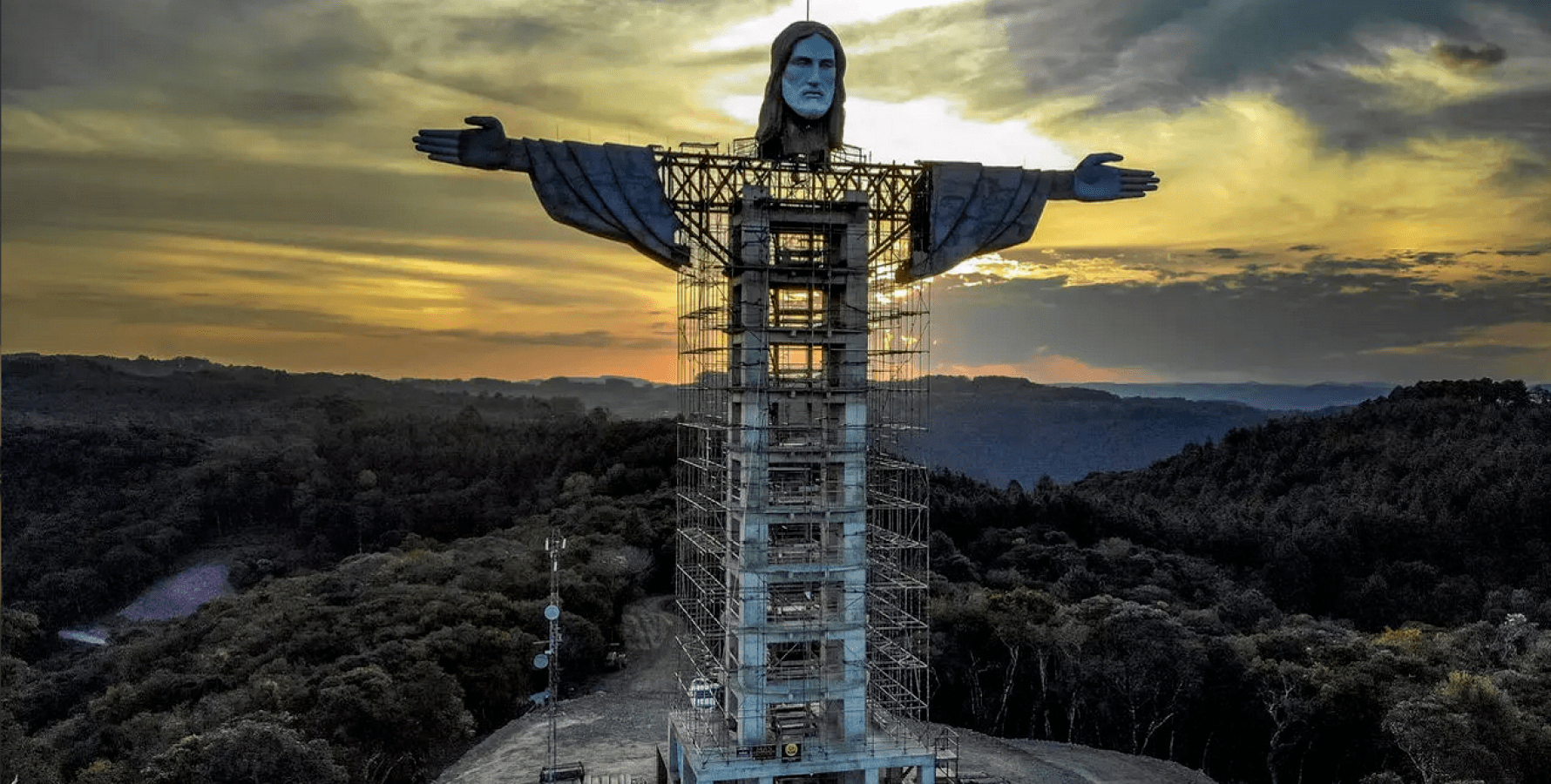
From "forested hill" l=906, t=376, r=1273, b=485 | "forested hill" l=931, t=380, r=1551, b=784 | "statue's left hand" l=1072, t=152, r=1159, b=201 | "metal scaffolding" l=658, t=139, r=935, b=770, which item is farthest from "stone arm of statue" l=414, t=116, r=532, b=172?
"forested hill" l=906, t=376, r=1273, b=485

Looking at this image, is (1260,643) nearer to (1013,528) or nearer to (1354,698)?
(1354,698)

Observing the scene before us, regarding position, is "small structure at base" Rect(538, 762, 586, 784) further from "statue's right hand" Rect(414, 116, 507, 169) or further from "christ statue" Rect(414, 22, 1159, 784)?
"statue's right hand" Rect(414, 116, 507, 169)

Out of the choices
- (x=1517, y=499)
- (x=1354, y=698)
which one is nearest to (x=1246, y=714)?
(x=1354, y=698)

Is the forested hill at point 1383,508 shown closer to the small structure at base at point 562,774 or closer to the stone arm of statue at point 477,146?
the small structure at base at point 562,774

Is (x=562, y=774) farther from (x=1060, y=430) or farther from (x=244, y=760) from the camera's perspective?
(x=1060, y=430)

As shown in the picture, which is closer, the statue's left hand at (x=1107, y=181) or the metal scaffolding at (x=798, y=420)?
the metal scaffolding at (x=798, y=420)

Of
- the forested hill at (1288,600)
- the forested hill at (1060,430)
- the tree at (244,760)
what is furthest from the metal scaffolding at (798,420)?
the forested hill at (1060,430)
